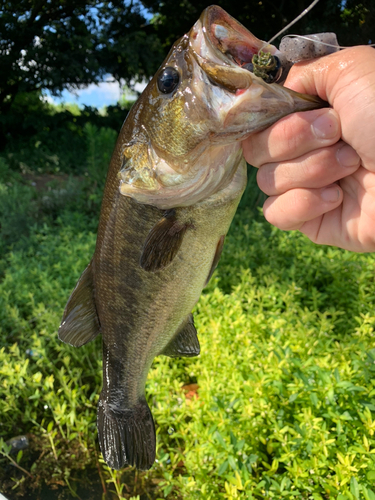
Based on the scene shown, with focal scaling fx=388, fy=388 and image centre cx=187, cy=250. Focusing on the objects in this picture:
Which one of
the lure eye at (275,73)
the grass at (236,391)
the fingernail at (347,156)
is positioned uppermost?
the lure eye at (275,73)

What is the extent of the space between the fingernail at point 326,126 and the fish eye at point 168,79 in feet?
1.35

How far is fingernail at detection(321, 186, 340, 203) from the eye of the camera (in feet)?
3.99

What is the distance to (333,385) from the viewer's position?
1.82 m

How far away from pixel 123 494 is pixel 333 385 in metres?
1.58

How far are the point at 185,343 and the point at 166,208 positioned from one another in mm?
646

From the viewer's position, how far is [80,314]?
152cm

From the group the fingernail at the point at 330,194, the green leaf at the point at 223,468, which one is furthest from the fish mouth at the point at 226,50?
the green leaf at the point at 223,468

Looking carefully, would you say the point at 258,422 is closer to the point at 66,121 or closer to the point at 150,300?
the point at 150,300

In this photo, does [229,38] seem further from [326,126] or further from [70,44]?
[70,44]

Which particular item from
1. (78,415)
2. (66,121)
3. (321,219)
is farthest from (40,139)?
(321,219)

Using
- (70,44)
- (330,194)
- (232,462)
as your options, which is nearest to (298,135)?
(330,194)

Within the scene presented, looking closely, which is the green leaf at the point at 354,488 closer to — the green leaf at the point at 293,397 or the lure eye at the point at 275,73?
the green leaf at the point at 293,397

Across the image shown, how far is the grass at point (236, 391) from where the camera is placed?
1818mm

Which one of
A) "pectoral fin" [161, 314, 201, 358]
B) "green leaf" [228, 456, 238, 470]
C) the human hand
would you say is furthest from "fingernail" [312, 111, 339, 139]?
"green leaf" [228, 456, 238, 470]
